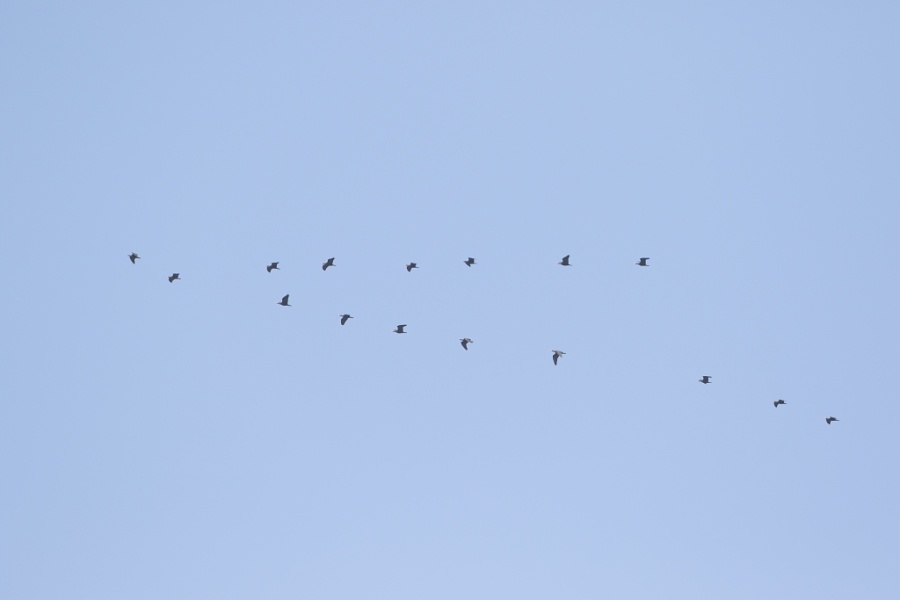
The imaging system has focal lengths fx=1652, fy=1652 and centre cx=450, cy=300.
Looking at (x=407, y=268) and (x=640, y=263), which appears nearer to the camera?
(x=407, y=268)

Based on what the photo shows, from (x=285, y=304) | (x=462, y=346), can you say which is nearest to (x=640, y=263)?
(x=462, y=346)

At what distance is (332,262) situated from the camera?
423ft

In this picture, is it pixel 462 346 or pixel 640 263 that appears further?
pixel 640 263

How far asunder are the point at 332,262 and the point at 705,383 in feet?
105

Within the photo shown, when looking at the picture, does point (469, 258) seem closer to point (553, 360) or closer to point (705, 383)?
point (553, 360)

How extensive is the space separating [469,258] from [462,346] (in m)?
7.95

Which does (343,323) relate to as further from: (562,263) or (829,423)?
(829,423)

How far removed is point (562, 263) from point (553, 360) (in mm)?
8642

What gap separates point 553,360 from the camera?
126750mm

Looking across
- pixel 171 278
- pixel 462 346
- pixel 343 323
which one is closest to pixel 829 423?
pixel 462 346

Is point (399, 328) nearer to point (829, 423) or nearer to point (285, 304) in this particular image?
point (285, 304)

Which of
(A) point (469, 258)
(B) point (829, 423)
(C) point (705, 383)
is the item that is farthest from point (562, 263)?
(B) point (829, 423)

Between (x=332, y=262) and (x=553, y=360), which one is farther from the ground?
(x=332, y=262)

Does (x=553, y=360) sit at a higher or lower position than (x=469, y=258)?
lower
